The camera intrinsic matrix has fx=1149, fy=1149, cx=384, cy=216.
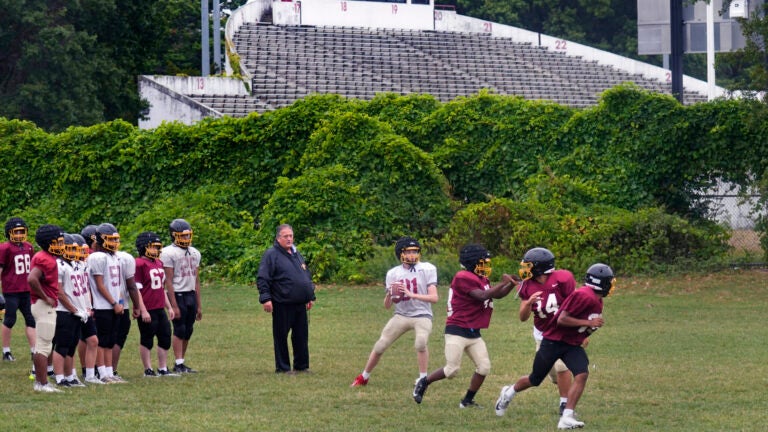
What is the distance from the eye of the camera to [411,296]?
39.9 feet

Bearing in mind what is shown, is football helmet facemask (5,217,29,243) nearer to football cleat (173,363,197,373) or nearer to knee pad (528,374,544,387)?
football cleat (173,363,197,373)

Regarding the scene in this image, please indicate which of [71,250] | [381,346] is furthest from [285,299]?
[71,250]

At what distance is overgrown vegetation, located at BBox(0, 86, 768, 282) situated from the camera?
2527 cm

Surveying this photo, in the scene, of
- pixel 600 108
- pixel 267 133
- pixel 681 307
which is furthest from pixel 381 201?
pixel 681 307

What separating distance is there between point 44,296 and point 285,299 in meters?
3.02

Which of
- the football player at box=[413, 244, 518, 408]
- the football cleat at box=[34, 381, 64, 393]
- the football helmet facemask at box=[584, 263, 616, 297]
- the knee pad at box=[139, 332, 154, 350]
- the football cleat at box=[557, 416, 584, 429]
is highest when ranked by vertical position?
the football helmet facemask at box=[584, 263, 616, 297]

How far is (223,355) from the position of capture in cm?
1572

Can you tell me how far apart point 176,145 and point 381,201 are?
5.88 meters

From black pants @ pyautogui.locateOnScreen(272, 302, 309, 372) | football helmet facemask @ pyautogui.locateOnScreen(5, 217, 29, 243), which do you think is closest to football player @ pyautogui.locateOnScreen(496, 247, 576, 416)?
black pants @ pyautogui.locateOnScreen(272, 302, 309, 372)

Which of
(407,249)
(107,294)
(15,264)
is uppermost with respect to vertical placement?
(407,249)

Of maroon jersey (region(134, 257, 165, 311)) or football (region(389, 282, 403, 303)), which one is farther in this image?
maroon jersey (region(134, 257, 165, 311))

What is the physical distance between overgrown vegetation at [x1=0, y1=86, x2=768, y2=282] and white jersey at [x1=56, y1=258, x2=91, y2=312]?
12.1m

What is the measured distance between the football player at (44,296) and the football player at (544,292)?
490 cm

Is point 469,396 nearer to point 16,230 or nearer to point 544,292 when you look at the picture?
point 544,292
